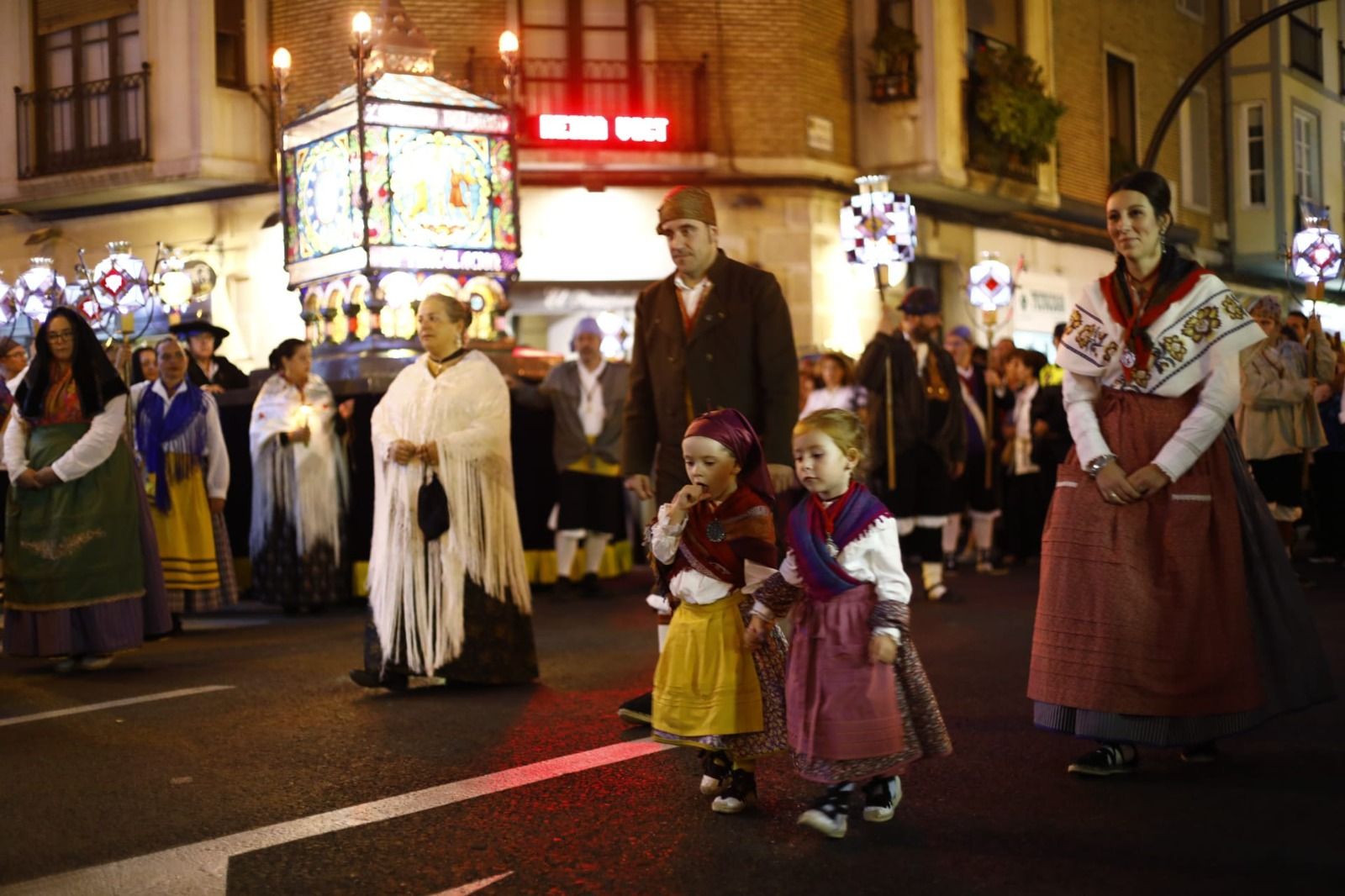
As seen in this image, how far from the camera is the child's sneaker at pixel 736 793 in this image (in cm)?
561

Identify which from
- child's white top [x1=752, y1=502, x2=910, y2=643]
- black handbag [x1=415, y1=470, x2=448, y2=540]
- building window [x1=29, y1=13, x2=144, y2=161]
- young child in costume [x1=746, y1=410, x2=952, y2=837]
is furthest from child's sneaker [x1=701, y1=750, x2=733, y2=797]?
building window [x1=29, y1=13, x2=144, y2=161]

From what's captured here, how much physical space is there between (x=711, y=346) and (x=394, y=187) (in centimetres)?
826

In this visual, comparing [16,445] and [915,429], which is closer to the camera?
[16,445]

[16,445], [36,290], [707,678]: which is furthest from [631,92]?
[707,678]

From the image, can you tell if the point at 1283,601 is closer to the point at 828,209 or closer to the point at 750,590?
the point at 750,590

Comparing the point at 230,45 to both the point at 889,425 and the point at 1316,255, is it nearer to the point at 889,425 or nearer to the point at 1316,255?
the point at 889,425

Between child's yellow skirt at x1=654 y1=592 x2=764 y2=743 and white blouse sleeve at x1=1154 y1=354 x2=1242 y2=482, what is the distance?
1.64 metres

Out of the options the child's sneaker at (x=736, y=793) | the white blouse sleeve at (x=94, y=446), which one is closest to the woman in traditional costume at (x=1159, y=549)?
the child's sneaker at (x=736, y=793)

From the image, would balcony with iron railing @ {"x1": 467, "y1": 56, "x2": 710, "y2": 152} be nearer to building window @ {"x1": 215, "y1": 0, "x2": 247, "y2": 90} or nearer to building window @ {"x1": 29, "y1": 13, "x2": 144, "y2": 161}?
building window @ {"x1": 215, "y1": 0, "x2": 247, "y2": 90}

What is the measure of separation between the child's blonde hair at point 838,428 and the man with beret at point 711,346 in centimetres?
132

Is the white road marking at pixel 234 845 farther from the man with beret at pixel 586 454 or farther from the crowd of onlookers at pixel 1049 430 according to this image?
the man with beret at pixel 586 454

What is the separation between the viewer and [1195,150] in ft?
113

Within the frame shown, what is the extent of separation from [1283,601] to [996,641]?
12.5 feet

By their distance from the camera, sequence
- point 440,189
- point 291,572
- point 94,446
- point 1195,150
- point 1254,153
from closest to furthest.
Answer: point 94,446 < point 291,572 < point 440,189 < point 1195,150 < point 1254,153
